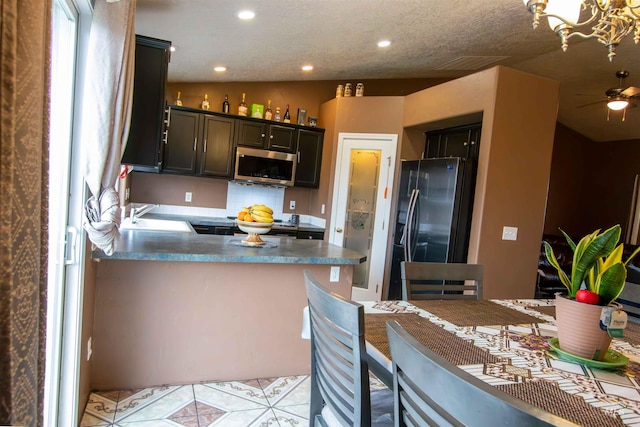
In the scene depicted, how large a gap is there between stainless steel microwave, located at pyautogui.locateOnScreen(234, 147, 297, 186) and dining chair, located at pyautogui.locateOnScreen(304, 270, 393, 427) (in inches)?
150

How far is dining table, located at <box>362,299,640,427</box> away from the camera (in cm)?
101

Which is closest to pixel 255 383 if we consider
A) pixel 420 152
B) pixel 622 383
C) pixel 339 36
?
pixel 622 383

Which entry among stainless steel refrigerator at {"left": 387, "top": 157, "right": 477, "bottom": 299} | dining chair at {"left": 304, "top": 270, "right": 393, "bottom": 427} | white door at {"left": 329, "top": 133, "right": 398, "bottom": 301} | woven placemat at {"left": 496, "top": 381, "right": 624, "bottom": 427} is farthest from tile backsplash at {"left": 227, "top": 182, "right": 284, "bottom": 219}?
woven placemat at {"left": 496, "top": 381, "right": 624, "bottom": 427}

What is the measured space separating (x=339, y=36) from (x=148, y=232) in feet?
7.99

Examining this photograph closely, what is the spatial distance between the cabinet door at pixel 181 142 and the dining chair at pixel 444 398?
174 inches

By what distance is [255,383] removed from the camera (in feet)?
8.61

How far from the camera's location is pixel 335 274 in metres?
2.80

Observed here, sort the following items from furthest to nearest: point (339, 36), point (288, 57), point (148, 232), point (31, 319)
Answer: point (288, 57) < point (339, 36) < point (148, 232) < point (31, 319)

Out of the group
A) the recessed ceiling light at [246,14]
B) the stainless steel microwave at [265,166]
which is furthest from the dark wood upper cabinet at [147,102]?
the stainless steel microwave at [265,166]

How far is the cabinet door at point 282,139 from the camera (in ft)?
17.0

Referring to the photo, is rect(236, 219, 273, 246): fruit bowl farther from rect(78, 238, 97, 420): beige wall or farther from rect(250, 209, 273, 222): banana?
rect(78, 238, 97, 420): beige wall

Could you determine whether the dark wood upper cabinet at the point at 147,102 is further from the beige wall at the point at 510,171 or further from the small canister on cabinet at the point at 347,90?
the small canister on cabinet at the point at 347,90

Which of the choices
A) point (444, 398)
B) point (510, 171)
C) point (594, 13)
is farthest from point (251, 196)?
point (444, 398)

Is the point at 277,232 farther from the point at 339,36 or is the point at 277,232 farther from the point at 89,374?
the point at 89,374
